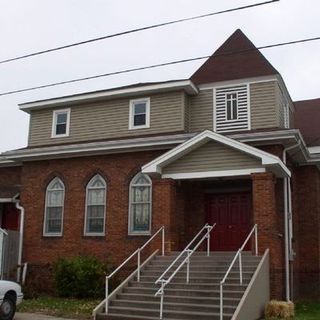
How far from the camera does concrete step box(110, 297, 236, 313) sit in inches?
499

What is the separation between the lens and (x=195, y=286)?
46.1ft

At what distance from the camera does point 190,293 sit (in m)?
13.7

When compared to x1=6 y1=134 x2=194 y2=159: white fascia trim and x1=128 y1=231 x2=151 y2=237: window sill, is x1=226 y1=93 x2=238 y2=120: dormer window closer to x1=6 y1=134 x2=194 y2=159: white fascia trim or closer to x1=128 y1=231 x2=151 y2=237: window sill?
x1=6 y1=134 x2=194 y2=159: white fascia trim

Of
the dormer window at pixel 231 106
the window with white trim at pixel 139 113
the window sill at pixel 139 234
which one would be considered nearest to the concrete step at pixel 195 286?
the window sill at pixel 139 234

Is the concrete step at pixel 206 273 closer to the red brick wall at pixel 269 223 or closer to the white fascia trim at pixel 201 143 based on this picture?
the red brick wall at pixel 269 223

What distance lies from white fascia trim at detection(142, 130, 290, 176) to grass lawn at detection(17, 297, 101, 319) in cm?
462

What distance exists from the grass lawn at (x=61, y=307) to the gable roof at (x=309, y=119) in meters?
11.2

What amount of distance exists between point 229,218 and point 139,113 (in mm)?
5614

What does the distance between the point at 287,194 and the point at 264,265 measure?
3.74m

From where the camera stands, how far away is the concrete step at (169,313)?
12.4 meters

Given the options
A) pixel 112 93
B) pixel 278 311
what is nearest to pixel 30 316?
pixel 278 311

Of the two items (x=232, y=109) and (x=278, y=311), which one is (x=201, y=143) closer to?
(x=232, y=109)

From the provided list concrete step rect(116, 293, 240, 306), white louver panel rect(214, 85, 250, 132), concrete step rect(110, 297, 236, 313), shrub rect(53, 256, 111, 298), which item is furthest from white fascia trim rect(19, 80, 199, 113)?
concrete step rect(110, 297, 236, 313)

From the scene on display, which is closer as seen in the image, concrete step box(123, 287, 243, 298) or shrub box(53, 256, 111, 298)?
concrete step box(123, 287, 243, 298)
